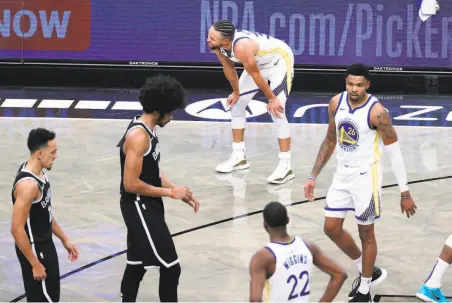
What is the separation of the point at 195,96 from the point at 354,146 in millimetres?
8606

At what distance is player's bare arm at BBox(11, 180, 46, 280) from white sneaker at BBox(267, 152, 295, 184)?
17.4ft

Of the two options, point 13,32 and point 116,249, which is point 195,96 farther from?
point 116,249

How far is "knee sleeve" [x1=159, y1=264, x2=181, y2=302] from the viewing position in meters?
6.88

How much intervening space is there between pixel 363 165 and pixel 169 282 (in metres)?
1.80

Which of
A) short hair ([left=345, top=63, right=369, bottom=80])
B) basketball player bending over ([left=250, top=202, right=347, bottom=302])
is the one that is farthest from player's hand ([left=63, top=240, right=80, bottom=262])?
short hair ([left=345, top=63, right=369, bottom=80])

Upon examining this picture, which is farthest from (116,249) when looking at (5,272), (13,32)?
(13,32)

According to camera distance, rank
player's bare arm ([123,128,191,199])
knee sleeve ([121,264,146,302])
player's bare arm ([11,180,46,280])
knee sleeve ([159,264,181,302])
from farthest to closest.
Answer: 1. knee sleeve ([121,264,146,302])
2. knee sleeve ([159,264,181,302])
3. player's bare arm ([123,128,191,199])
4. player's bare arm ([11,180,46,280])

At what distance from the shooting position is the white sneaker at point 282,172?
453 inches

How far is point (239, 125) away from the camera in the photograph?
1193cm

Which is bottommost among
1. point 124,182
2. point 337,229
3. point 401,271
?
point 401,271

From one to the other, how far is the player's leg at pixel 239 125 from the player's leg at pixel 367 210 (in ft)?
13.7

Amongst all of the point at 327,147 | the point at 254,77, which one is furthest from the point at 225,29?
the point at 327,147

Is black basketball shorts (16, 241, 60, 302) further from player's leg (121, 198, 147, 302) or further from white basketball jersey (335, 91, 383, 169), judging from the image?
white basketball jersey (335, 91, 383, 169)

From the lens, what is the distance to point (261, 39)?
1165cm
